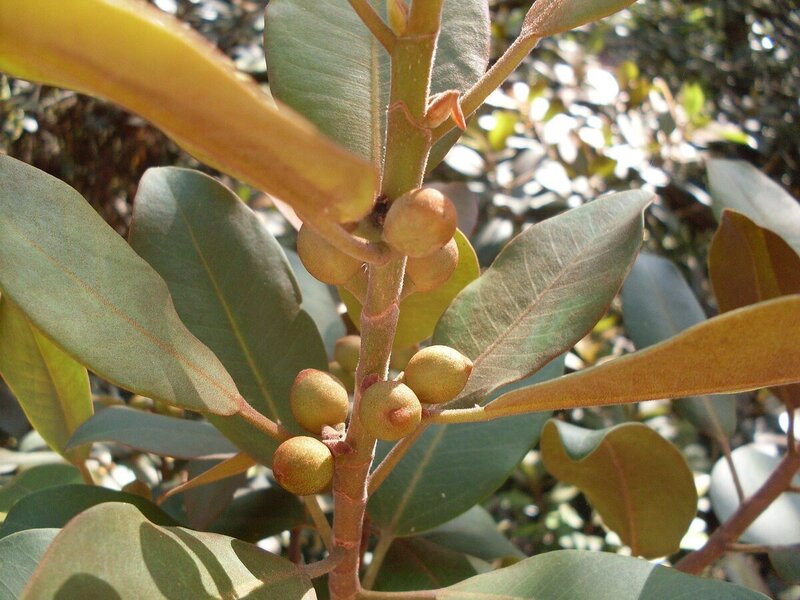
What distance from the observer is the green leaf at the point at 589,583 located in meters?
0.56

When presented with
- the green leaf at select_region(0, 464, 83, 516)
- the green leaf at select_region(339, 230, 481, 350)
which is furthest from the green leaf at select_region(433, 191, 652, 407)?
the green leaf at select_region(0, 464, 83, 516)

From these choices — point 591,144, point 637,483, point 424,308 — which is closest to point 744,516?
point 637,483

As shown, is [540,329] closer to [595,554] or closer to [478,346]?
[478,346]

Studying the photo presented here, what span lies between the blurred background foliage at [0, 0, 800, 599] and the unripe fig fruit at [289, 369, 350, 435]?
0.61 m

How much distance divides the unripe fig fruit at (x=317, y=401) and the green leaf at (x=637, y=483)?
0.33 m

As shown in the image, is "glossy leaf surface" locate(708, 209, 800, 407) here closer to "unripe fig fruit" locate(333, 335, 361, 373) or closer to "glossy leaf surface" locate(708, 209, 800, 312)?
"glossy leaf surface" locate(708, 209, 800, 312)

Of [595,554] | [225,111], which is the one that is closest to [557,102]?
[595,554]

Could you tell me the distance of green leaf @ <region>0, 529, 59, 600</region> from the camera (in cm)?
52

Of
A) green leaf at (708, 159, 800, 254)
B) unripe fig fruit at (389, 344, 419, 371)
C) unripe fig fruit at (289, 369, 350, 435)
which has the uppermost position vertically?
green leaf at (708, 159, 800, 254)

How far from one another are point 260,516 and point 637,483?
42 cm

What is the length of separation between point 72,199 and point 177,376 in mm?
140

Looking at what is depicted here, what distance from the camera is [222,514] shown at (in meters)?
0.93

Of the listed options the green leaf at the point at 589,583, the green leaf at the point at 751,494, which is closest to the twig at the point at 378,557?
the green leaf at the point at 589,583

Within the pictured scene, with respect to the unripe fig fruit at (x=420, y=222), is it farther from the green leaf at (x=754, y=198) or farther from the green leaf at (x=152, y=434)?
the green leaf at (x=754, y=198)
